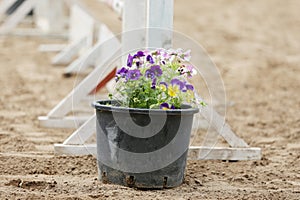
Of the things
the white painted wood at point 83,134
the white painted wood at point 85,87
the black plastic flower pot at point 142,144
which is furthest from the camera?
the white painted wood at point 85,87

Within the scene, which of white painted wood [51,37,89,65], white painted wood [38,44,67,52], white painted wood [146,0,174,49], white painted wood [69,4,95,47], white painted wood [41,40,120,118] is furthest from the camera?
white painted wood [38,44,67,52]

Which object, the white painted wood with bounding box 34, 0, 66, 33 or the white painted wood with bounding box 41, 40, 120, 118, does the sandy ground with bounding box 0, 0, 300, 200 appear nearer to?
the white painted wood with bounding box 41, 40, 120, 118

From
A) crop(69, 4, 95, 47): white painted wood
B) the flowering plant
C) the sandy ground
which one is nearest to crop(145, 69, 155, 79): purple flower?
the flowering plant

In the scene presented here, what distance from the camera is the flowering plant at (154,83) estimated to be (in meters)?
3.17

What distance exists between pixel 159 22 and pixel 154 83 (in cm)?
68

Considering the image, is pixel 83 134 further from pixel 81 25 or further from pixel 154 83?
pixel 81 25

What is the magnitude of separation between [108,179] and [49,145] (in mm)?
961

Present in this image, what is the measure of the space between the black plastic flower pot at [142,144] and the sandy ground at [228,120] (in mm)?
65

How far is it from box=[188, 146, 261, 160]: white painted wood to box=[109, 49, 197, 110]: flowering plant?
25.8 inches

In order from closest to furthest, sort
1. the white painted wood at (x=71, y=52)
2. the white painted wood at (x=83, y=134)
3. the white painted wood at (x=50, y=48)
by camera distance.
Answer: the white painted wood at (x=83, y=134) < the white painted wood at (x=71, y=52) < the white painted wood at (x=50, y=48)

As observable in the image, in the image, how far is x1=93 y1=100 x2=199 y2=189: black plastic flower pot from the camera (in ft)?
10.2

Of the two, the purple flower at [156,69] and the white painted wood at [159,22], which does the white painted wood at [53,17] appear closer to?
the white painted wood at [159,22]

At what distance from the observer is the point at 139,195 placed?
3.07 metres

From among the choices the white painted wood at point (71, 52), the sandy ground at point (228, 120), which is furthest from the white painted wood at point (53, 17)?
the white painted wood at point (71, 52)
